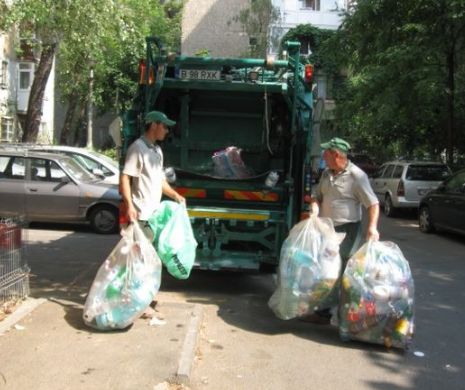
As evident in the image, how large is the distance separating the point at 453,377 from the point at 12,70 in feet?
99.9

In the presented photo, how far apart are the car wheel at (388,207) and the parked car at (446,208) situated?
9.06ft

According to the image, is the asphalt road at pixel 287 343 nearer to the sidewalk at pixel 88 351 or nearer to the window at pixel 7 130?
the sidewalk at pixel 88 351

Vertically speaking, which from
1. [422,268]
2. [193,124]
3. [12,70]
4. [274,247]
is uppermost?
[12,70]

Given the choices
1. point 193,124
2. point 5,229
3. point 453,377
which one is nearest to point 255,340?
point 453,377

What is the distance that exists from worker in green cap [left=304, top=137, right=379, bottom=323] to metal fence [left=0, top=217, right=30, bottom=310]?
9.05 ft

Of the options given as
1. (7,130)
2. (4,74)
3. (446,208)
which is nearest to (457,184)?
(446,208)

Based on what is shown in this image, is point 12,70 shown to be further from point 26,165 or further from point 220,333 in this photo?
point 220,333

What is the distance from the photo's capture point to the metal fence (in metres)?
5.69

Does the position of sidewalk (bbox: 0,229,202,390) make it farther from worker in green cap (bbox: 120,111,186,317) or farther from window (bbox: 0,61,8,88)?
window (bbox: 0,61,8,88)

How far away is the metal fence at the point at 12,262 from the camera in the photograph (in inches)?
224

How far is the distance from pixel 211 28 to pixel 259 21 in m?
9.37

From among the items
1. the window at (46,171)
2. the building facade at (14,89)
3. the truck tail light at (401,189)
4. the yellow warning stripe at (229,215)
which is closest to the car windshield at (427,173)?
the truck tail light at (401,189)

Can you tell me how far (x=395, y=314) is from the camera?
5125 millimetres

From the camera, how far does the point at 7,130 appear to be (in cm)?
3117
